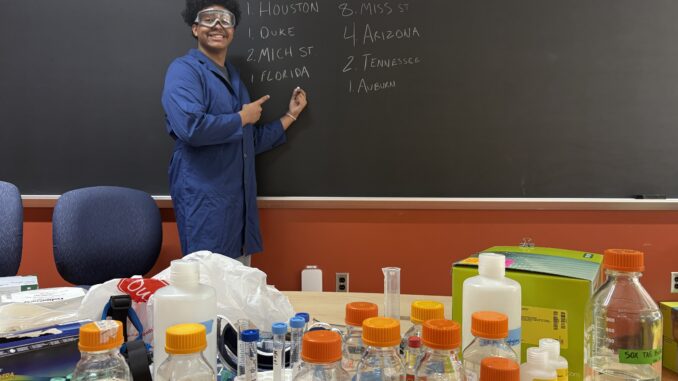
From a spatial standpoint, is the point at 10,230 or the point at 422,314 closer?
the point at 422,314

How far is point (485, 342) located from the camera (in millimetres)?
692

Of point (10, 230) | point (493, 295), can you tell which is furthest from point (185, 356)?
point (10, 230)

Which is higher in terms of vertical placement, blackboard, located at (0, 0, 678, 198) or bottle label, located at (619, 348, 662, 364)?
blackboard, located at (0, 0, 678, 198)

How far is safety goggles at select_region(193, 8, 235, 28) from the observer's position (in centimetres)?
222

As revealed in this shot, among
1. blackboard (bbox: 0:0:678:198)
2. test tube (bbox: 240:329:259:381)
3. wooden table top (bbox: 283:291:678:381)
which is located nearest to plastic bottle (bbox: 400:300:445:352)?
test tube (bbox: 240:329:259:381)

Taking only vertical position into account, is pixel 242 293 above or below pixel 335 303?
above

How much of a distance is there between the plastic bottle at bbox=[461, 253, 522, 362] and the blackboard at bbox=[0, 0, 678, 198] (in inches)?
63.7

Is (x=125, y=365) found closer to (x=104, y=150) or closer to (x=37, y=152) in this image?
(x=104, y=150)

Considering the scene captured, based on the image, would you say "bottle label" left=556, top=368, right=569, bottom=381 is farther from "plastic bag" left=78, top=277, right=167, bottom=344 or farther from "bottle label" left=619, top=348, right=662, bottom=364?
"plastic bag" left=78, top=277, right=167, bottom=344

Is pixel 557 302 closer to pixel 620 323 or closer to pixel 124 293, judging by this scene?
pixel 620 323

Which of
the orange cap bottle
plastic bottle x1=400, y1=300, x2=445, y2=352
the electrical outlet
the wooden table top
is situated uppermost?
the orange cap bottle

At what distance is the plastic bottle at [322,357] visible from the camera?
59 centimetres

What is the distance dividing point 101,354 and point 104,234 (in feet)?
4.76

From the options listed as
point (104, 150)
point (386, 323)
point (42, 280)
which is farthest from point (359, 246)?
point (386, 323)
